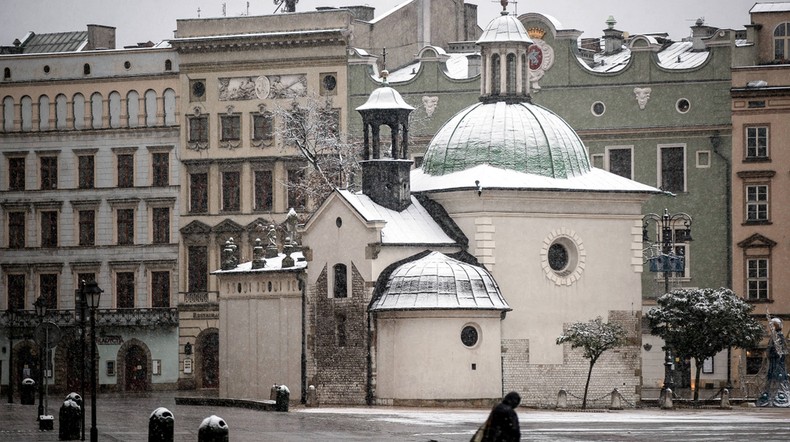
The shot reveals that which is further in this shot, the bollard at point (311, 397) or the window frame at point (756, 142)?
the window frame at point (756, 142)

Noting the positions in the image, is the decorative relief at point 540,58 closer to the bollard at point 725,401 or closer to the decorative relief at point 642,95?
the decorative relief at point 642,95

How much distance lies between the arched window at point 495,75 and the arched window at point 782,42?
60.1ft

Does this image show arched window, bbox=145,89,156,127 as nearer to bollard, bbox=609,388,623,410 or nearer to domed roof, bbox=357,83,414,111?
domed roof, bbox=357,83,414,111

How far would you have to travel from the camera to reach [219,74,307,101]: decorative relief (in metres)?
85.9

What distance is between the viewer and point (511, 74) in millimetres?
66125

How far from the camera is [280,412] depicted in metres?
55.9

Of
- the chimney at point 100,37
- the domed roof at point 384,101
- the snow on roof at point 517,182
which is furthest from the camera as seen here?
the chimney at point 100,37

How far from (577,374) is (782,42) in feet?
77.9

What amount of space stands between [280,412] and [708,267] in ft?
95.3

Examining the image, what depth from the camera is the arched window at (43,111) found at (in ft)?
296

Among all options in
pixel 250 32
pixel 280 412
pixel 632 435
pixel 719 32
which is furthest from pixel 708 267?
pixel 632 435

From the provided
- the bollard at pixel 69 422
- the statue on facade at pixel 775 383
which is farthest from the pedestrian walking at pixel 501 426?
the statue on facade at pixel 775 383

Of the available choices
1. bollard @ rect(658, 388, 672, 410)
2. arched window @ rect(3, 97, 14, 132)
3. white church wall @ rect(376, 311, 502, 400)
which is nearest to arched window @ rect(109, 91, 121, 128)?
arched window @ rect(3, 97, 14, 132)

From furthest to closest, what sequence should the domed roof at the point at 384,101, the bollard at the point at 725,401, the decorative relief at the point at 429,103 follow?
the decorative relief at the point at 429,103, the domed roof at the point at 384,101, the bollard at the point at 725,401
